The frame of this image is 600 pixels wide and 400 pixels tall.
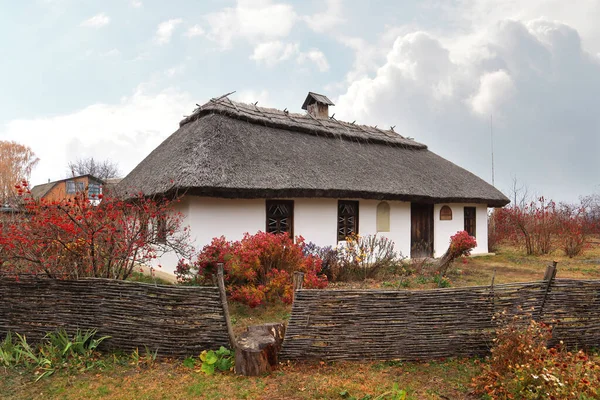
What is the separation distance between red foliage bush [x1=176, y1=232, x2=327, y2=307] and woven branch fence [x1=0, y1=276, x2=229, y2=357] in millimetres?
1811

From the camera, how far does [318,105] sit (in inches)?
609

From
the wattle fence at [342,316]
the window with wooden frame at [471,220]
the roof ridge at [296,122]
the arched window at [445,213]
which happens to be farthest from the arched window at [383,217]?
the wattle fence at [342,316]

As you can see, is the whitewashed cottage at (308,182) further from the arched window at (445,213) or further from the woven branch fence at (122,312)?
the woven branch fence at (122,312)

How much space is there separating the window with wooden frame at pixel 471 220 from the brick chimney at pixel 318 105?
6263mm

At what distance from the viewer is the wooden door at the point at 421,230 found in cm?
1274

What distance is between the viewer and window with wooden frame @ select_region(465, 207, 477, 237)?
14.4 metres

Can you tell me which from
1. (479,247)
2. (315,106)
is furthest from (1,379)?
(479,247)

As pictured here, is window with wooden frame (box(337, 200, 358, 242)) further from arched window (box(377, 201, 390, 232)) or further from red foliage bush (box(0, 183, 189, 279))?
red foliage bush (box(0, 183, 189, 279))

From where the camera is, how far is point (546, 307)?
4609 mm

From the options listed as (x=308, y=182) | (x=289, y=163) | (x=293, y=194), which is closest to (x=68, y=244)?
(x=293, y=194)

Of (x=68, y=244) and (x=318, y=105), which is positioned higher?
(x=318, y=105)

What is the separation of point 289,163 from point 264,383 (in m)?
6.87

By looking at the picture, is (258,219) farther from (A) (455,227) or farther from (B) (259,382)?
(A) (455,227)

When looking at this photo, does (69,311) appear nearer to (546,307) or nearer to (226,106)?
(546,307)
